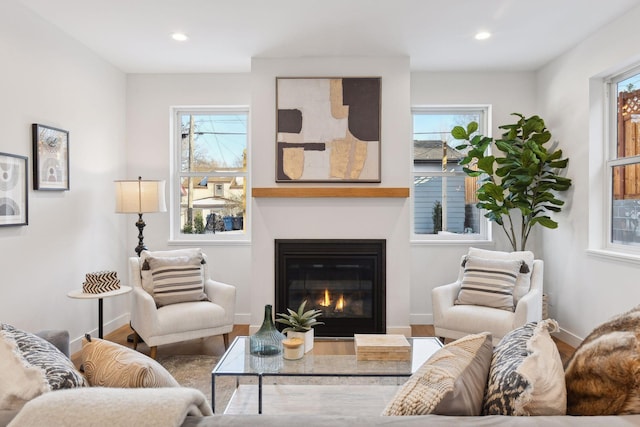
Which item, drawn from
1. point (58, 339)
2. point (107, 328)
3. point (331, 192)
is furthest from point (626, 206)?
point (107, 328)

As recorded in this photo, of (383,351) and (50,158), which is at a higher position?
(50,158)

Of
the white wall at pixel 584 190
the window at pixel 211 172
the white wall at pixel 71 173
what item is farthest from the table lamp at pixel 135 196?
the white wall at pixel 584 190

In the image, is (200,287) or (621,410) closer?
(621,410)

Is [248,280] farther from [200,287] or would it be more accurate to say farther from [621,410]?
[621,410]

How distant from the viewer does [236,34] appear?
3471 mm

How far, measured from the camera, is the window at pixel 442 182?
456 cm

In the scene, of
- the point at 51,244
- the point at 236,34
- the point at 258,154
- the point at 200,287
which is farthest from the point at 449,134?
the point at 51,244

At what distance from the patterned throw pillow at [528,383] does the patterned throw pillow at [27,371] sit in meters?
1.05

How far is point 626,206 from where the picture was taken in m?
3.38

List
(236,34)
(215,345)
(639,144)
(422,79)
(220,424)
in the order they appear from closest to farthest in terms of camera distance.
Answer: (220,424) → (639,144) → (236,34) → (215,345) → (422,79)

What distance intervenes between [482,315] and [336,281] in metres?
1.31

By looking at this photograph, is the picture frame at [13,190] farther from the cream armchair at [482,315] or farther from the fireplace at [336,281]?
the cream armchair at [482,315]

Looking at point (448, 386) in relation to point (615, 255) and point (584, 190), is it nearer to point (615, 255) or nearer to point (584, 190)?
point (615, 255)

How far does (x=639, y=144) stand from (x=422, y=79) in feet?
6.55
